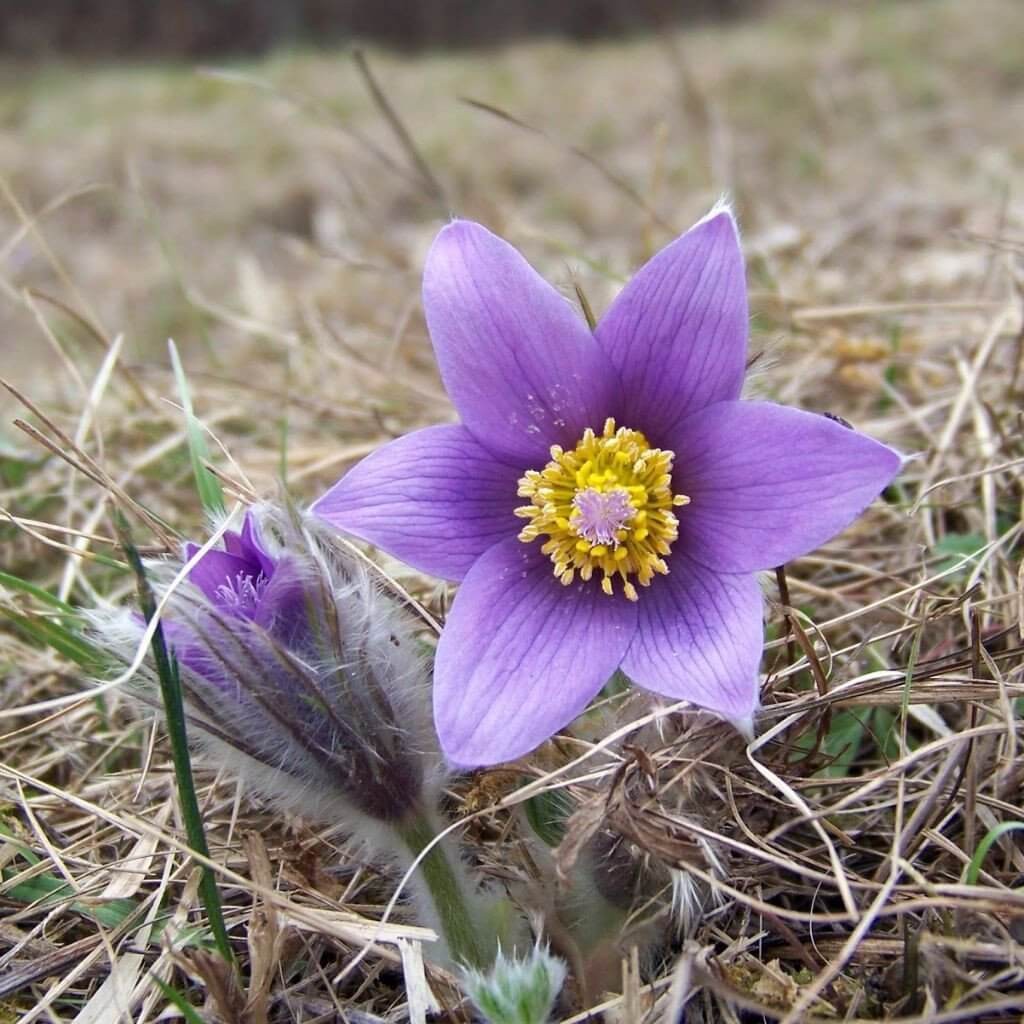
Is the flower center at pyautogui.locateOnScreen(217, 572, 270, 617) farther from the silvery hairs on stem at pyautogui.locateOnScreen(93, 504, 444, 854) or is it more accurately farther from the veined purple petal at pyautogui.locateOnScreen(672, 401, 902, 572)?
the veined purple petal at pyautogui.locateOnScreen(672, 401, 902, 572)

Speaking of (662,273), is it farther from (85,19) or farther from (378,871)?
(85,19)

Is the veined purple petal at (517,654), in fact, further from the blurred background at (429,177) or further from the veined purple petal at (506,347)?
the blurred background at (429,177)

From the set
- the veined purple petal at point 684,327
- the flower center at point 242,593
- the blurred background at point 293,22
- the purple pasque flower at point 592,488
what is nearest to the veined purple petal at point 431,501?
the purple pasque flower at point 592,488

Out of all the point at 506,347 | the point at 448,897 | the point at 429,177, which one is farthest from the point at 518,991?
the point at 429,177

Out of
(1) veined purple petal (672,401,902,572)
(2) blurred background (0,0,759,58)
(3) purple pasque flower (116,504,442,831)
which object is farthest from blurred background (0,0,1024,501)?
(3) purple pasque flower (116,504,442,831)

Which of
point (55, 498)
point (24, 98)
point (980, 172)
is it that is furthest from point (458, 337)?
point (24, 98)

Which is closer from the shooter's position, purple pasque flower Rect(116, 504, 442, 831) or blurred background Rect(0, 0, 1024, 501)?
purple pasque flower Rect(116, 504, 442, 831)

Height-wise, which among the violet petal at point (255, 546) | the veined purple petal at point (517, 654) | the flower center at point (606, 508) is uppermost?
the violet petal at point (255, 546)
